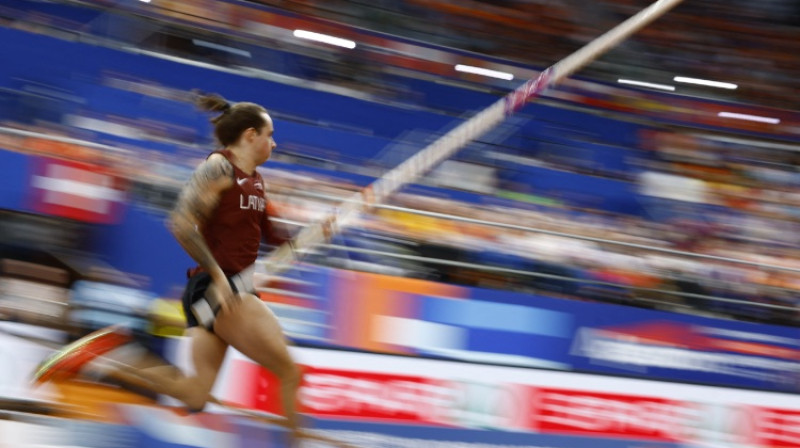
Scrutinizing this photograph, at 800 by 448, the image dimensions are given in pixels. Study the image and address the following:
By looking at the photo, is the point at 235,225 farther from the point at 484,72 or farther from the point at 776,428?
the point at 484,72

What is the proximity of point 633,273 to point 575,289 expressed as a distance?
0.64m

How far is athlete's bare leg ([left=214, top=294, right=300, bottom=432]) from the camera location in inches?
148

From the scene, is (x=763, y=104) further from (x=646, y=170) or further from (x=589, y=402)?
(x=589, y=402)

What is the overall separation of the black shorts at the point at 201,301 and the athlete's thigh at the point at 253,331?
1.6 inches

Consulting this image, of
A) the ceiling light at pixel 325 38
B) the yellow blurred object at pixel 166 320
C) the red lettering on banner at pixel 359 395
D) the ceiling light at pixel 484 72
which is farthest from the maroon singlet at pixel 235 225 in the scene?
the ceiling light at pixel 484 72

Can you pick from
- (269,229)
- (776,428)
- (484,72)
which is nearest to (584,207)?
(484,72)

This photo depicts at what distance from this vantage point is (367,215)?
648 centimetres

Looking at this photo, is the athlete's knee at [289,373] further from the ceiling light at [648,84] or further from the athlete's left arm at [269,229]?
the ceiling light at [648,84]

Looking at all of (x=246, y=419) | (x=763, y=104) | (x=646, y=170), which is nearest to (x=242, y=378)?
(x=246, y=419)

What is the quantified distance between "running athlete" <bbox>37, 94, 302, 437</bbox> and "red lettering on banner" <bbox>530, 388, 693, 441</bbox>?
8.97 feet

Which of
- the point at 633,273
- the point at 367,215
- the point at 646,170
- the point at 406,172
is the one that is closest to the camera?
the point at 406,172

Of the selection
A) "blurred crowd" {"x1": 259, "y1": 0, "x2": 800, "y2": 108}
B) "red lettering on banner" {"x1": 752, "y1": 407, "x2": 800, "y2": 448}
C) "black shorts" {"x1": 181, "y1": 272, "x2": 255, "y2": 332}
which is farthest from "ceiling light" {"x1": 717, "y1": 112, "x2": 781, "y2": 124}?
"black shorts" {"x1": 181, "y1": 272, "x2": 255, "y2": 332}

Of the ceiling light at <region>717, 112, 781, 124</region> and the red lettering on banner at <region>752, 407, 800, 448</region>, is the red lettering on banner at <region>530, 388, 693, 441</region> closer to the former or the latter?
the red lettering on banner at <region>752, 407, 800, 448</region>

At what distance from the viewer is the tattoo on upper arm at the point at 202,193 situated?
3.65 m
